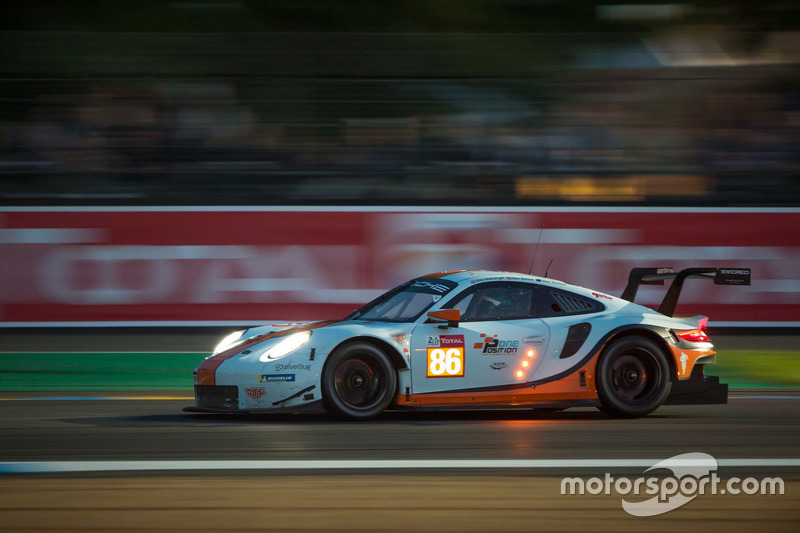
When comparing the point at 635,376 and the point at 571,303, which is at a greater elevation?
the point at 571,303

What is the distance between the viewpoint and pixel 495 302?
8.44 metres

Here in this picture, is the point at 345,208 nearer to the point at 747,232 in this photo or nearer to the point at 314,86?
the point at 314,86

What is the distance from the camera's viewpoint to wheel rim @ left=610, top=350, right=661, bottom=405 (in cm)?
848

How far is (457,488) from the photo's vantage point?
5520 mm

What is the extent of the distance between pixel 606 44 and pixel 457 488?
33.5 ft

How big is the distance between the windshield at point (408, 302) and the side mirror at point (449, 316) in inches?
6.1

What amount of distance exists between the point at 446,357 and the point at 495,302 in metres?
0.66

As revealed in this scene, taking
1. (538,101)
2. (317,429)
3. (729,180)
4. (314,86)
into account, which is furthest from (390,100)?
(317,429)

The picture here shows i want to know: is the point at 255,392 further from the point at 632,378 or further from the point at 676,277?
the point at 676,277

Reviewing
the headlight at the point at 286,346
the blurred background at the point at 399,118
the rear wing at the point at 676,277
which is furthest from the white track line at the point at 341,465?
the blurred background at the point at 399,118

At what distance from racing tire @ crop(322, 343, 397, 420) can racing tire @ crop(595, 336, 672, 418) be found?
5.45ft

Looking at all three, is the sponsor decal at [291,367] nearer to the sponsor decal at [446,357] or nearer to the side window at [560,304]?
the sponsor decal at [446,357]

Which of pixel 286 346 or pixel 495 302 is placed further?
pixel 495 302

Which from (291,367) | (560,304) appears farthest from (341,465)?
(560,304)
